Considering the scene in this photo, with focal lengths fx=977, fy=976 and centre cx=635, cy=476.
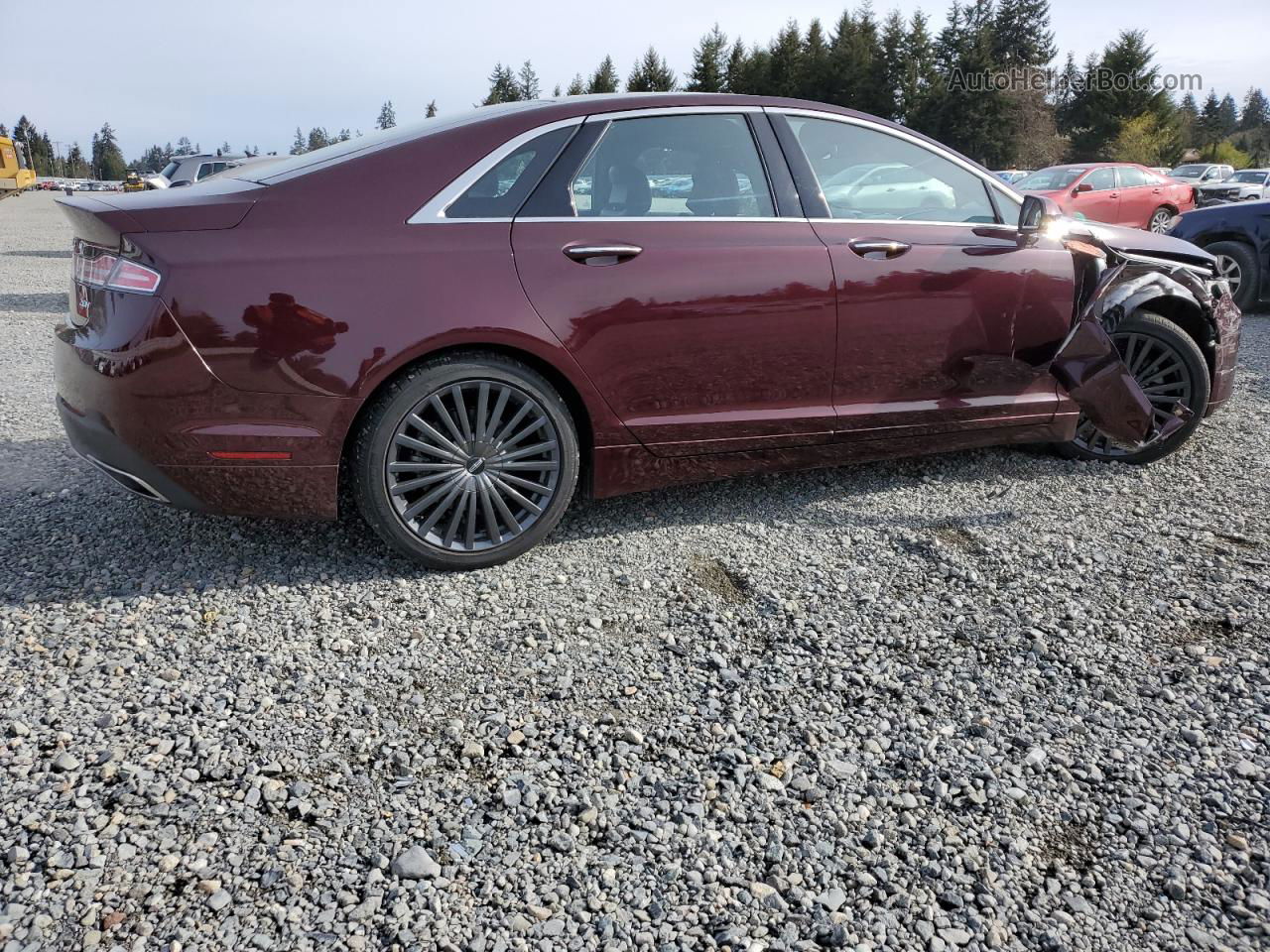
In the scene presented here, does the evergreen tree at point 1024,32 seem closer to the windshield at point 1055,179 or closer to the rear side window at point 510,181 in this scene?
the windshield at point 1055,179

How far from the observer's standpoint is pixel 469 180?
3.39m

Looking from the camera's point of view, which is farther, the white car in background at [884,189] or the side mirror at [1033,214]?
the side mirror at [1033,214]

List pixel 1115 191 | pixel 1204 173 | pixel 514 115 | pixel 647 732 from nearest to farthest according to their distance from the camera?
pixel 647 732 → pixel 514 115 → pixel 1115 191 → pixel 1204 173

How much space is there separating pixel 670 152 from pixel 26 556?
111 inches

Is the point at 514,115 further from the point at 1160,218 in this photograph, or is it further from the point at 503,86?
the point at 503,86

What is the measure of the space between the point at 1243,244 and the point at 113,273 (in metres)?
10.8

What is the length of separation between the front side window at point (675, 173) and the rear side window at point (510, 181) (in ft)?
0.44

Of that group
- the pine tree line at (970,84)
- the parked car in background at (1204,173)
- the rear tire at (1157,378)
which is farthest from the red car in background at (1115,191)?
the pine tree line at (970,84)

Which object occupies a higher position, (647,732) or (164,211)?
(164,211)

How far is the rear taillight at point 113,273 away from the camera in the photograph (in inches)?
120

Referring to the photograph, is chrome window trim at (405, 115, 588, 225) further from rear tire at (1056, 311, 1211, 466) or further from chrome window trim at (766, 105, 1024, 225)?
rear tire at (1056, 311, 1211, 466)

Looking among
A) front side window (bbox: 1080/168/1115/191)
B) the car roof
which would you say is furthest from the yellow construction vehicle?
the car roof

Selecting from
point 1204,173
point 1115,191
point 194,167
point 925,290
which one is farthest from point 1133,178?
point 1204,173

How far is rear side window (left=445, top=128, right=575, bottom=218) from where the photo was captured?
3377 mm
